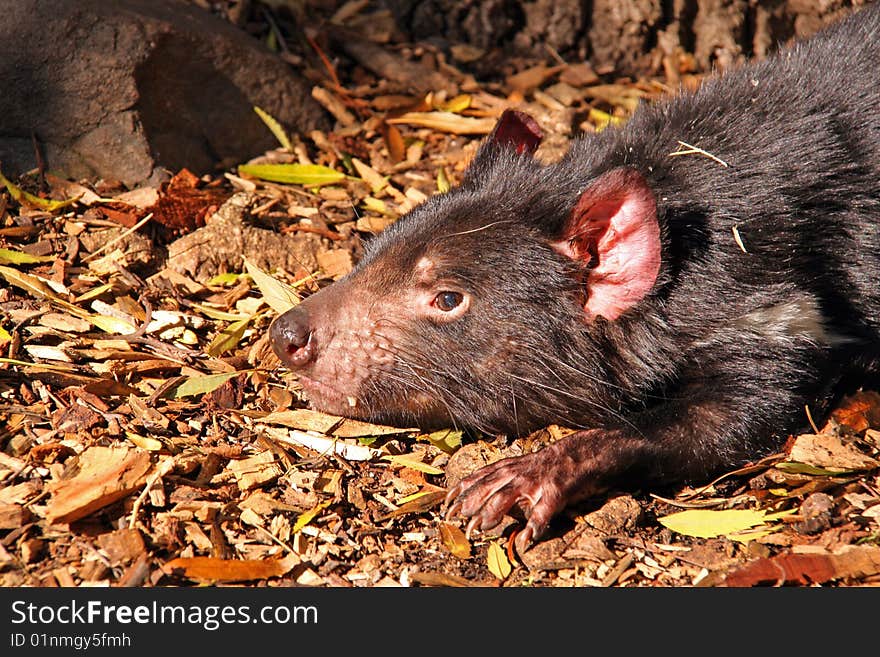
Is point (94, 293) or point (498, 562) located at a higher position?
point (94, 293)

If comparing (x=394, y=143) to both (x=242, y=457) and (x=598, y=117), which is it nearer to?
(x=598, y=117)

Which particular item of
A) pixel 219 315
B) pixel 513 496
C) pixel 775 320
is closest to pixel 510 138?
pixel 775 320

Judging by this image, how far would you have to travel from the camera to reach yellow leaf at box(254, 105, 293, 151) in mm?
5254

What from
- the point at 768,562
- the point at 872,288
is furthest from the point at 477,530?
the point at 872,288

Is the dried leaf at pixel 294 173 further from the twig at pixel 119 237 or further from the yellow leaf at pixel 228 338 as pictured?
the yellow leaf at pixel 228 338

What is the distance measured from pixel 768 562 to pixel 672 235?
1128mm

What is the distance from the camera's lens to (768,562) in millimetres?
3191

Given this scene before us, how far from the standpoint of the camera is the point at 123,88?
4680 mm

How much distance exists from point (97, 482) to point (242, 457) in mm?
547

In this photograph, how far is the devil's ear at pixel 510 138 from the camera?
3.99 metres

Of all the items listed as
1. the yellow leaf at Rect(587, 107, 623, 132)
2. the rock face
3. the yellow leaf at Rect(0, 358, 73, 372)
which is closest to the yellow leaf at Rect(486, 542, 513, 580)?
the yellow leaf at Rect(0, 358, 73, 372)

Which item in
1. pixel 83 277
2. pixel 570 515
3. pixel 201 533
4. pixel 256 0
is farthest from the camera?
pixel 256 0

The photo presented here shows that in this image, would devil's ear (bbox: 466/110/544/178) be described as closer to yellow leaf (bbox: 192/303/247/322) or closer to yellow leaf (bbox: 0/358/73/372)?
yellow leaf (bbox: 192/303/247/322)

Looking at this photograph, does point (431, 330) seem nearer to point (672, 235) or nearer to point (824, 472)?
point (672, 235)
